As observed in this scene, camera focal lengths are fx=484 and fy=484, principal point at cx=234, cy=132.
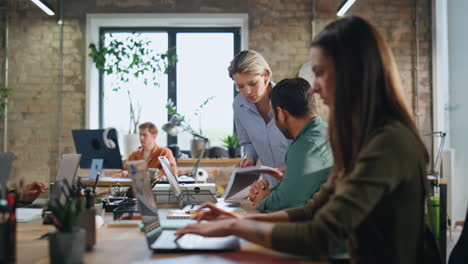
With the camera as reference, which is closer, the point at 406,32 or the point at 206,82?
the point at 406,32

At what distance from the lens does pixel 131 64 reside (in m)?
5.95

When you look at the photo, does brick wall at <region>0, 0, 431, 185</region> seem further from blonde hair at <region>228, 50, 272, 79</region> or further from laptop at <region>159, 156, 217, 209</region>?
laptop at <region>159, 156, 217, 209</region>

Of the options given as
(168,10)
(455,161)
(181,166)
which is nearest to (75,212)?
(181,166)

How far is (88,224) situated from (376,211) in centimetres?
83

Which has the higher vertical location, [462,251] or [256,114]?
[256,114]

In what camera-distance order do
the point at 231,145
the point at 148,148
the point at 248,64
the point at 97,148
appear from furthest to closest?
the point at 231,145 → the point at 148,148 → the point at 97,148 → the point at 248,64

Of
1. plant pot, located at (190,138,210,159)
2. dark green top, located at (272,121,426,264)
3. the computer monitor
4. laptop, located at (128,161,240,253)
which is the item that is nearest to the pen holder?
laptop, located at (128,161,240,253)

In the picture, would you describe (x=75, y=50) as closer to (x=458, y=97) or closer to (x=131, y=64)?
(x=131, y=64)

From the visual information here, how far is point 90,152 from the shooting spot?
4.18 m

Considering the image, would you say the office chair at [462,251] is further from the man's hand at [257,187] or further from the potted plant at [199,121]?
the potted plant at [199,121]

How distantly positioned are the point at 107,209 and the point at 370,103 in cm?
155

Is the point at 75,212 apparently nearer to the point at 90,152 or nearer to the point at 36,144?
the point at 90,152

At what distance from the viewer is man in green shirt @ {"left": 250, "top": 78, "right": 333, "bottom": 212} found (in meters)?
2.00

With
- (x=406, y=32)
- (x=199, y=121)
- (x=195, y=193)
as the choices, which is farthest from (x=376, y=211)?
(x=406, y=32)
